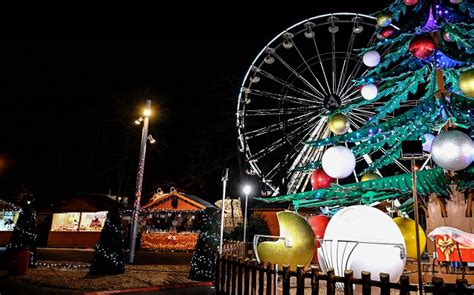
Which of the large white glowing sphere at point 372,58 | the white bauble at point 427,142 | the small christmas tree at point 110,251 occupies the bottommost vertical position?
the small christmas tree at point 110,251

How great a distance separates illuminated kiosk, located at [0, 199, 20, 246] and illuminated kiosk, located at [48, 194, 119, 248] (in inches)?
90.8

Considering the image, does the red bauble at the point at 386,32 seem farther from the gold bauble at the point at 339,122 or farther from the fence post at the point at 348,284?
the fence post at the point at 348,284

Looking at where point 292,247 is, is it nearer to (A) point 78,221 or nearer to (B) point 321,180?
(B) point 321,180

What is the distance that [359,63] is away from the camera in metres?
15.4

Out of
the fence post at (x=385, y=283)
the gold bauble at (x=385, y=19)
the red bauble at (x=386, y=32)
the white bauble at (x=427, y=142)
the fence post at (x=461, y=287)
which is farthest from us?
the white bauble at (x=427, y=142)

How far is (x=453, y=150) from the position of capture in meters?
5.52

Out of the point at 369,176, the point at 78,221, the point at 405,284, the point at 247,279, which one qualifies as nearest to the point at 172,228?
the point at 78,221

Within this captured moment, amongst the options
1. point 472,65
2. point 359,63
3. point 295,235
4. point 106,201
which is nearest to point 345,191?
point 295,235

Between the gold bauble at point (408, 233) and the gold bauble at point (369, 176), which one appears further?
the gold bauble at point (369, 176)

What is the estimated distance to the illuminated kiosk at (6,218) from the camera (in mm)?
20484

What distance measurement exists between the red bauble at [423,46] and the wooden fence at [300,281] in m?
3.99

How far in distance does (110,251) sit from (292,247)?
5.72 m

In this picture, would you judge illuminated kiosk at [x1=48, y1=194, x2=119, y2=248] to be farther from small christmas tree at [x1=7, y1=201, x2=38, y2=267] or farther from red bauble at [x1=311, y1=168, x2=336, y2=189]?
red bauble at [x1=311, y1=168, x2=336, y2=189]

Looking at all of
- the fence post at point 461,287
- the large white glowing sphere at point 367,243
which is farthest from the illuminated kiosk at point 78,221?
the fence post at point 461,287
